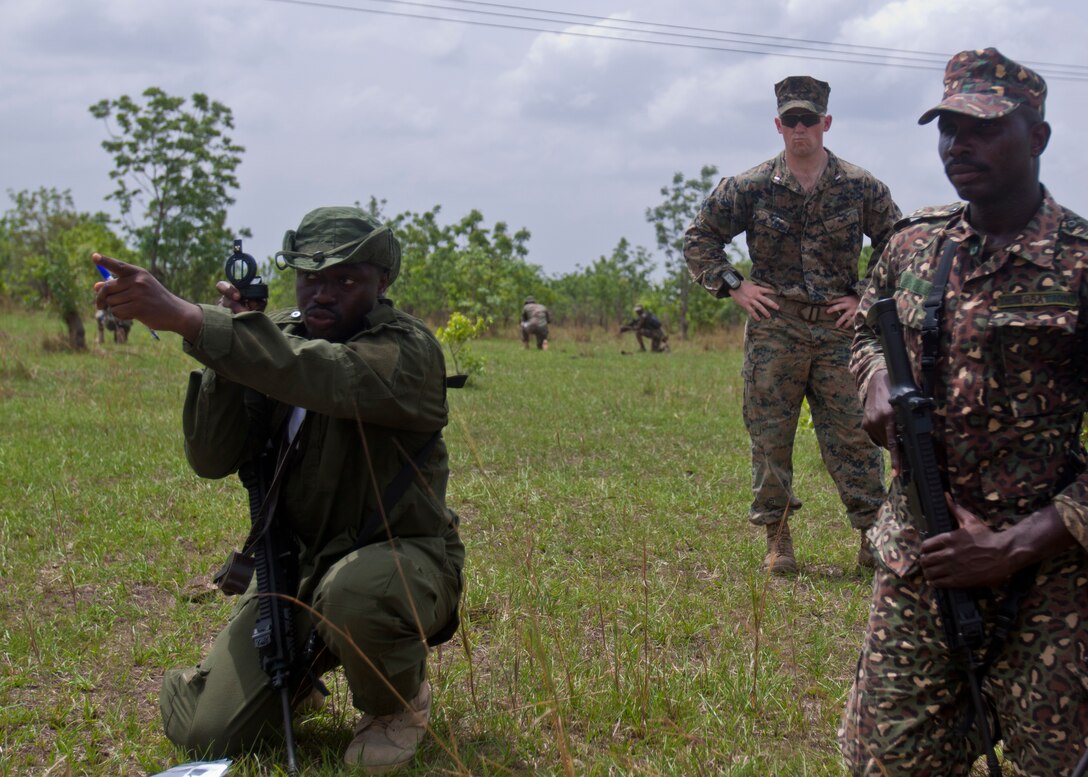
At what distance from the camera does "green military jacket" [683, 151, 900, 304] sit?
5.00 meters

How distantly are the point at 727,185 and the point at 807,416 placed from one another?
455 cm

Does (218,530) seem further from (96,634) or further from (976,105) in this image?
(976,105)

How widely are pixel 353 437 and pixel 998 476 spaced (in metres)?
1.83

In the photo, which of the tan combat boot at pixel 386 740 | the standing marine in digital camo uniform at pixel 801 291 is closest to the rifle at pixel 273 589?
the tan combat boot at pixel 386 740

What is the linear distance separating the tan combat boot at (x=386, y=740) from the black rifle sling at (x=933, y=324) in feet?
5.49

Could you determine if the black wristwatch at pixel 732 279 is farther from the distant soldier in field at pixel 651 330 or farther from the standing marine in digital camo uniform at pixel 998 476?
the distant soldier in field at pixel 651 330

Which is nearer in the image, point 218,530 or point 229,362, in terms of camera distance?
point 229,362

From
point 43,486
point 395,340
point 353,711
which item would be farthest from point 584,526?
point 43,486

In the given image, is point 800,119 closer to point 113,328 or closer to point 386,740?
point 386,740

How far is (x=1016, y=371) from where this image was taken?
240cm

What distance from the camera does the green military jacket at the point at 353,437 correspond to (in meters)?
3.07

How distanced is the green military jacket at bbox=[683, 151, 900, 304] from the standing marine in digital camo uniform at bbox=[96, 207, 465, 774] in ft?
7.59

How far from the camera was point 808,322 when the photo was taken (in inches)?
198

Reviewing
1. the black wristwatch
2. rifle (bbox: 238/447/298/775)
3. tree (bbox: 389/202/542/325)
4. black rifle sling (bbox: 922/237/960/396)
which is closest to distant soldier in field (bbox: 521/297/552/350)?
tree (bbox: 389/202/542/325)
